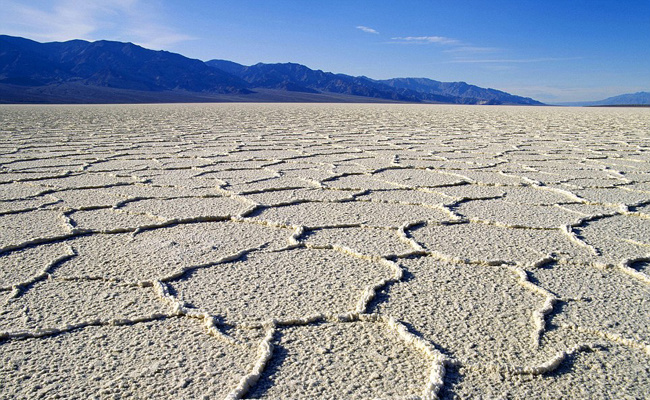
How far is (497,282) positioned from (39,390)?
43.6 inches

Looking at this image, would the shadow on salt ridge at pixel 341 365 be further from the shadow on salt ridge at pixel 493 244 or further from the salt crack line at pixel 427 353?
the shadow on salt ridge at pixel 493 244

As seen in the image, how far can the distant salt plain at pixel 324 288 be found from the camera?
0.97m

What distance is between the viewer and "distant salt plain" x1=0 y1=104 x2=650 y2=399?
974 millimetres

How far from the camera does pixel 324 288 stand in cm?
137

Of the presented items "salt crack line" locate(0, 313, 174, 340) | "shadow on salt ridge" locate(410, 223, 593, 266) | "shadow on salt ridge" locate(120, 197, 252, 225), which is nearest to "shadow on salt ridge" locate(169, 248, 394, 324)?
"salt crack line" locate(0, 313, 174, 340)

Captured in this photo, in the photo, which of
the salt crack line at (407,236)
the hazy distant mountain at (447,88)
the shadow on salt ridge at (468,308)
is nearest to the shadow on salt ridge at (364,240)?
the salt crack line at (407,236)

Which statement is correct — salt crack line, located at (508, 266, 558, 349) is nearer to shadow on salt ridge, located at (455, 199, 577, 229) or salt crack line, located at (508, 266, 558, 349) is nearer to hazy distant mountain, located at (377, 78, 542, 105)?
shadow on salt ridge, located at (455, 199, 577, 229)

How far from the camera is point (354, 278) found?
1.45 m

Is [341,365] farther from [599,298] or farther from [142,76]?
[142,76]

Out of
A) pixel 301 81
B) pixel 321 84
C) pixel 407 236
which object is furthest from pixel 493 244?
pixel 301 81

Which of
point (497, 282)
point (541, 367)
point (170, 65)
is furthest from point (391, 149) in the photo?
point (170, 65)

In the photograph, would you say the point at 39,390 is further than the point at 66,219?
No

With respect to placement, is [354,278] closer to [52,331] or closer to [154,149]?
[52,331]

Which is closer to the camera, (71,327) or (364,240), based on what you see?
(71,327)
